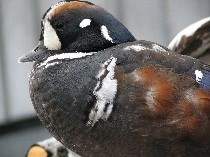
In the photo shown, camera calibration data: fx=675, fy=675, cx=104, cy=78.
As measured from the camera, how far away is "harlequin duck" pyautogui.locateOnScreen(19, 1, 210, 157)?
1.31 meters

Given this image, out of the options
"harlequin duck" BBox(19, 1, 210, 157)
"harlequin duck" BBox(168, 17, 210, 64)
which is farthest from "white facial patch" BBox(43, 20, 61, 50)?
"harlequin duck" BBox(168, 17, 210, 64)

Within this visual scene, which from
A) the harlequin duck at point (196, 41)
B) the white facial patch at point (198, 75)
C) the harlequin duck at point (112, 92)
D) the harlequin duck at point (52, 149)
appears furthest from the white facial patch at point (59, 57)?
the harlequin duck at point (52, 149)

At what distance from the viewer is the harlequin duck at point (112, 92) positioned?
131 cm

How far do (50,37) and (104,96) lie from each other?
0.20 metres

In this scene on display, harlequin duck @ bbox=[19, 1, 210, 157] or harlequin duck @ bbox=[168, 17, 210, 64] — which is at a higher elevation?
harlequin duck @ bbox=[19, 1, 210, 157]

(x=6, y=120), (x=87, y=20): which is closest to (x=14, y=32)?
(x=6, y=120)

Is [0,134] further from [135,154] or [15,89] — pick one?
[135,154]

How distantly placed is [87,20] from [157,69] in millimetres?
182

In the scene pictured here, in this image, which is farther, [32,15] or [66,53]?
[32,15]

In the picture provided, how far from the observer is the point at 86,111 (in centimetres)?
131

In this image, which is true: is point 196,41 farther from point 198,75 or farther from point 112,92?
point 112,92

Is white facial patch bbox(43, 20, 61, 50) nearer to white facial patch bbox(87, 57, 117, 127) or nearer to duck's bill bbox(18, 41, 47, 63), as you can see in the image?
duck's bill bbox(18, 41, 47, 63)

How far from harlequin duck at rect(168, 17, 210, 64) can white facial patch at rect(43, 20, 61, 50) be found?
573 mm

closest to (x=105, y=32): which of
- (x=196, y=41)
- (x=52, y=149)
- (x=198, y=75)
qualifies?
(x=198, y=75)
